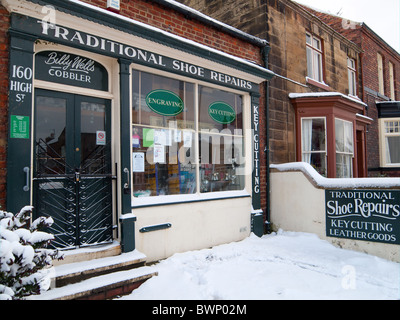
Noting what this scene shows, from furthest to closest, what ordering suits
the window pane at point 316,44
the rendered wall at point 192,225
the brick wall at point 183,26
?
1. the window pane at point 316,44
2. the brick wall at point 183,26
3. the rendered wall at point 192,225

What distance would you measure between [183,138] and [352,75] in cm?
902

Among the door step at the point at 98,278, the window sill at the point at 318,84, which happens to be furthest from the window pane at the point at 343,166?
the door step at the point at 98,278

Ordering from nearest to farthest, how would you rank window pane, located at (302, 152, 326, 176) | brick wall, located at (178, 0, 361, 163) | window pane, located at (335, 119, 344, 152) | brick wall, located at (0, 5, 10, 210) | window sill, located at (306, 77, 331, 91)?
brick wall, located at (0, 5, 10, 210) → brick wall, located at (178, 0, 361, 163) → window pane, located at (302, 152, 326, 176) → window pane, located at (335, 119, 344, 152) → window sill, located at (306, 77, 331, 91)

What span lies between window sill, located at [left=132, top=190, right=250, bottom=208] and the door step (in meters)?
0.84

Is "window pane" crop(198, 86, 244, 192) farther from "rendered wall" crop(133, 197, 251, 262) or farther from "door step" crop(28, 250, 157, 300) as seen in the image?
"door step" crop(28, 250, 157, 300)

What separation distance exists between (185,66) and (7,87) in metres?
2.79

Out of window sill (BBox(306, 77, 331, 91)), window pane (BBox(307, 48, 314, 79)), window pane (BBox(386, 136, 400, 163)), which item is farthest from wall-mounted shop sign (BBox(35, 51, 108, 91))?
window pane (BBox(386, 136, 400, 163))

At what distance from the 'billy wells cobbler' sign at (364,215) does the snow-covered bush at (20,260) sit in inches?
191

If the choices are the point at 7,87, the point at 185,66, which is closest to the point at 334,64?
the point at 185,66

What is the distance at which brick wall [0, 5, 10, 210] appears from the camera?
3.43 meters

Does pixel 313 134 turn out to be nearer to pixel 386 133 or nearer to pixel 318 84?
pixel 318 84

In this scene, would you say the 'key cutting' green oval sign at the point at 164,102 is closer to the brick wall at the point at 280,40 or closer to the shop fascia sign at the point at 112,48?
the shop fascia sign at the point at 112,48

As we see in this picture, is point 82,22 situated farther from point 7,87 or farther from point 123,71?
point 7,87

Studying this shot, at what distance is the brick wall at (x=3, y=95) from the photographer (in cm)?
343
